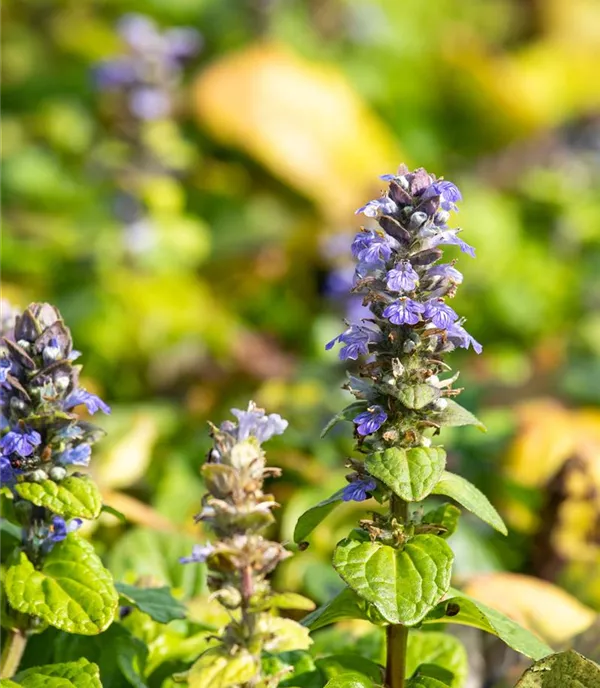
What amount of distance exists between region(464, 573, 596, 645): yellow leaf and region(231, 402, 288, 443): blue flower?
1336 millimetres

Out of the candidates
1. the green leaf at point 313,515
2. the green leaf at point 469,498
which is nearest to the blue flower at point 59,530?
the green leaf at point 313,515

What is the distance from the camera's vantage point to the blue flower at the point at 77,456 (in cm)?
234

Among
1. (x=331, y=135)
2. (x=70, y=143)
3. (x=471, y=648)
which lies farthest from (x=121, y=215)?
(x=471, y=648)

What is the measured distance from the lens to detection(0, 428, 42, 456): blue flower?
7.42ft

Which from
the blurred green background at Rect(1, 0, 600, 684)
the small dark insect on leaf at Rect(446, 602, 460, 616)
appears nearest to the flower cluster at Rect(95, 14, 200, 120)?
the blurred green background at Rect(1, 0, 600, 684)

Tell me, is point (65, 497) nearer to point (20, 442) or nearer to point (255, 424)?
point (20, 442)

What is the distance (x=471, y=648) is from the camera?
310 cm

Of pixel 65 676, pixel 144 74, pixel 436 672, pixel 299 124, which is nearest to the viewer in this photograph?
pixel 65 676

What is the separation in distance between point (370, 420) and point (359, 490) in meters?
0.15

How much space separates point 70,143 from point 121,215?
1.50 metres

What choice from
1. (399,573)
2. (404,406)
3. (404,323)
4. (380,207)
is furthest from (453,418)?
(380,207)

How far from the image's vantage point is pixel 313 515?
7.62 feet

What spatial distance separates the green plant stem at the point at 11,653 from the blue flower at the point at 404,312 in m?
1.16

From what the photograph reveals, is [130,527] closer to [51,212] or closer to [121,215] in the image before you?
[121,215]
